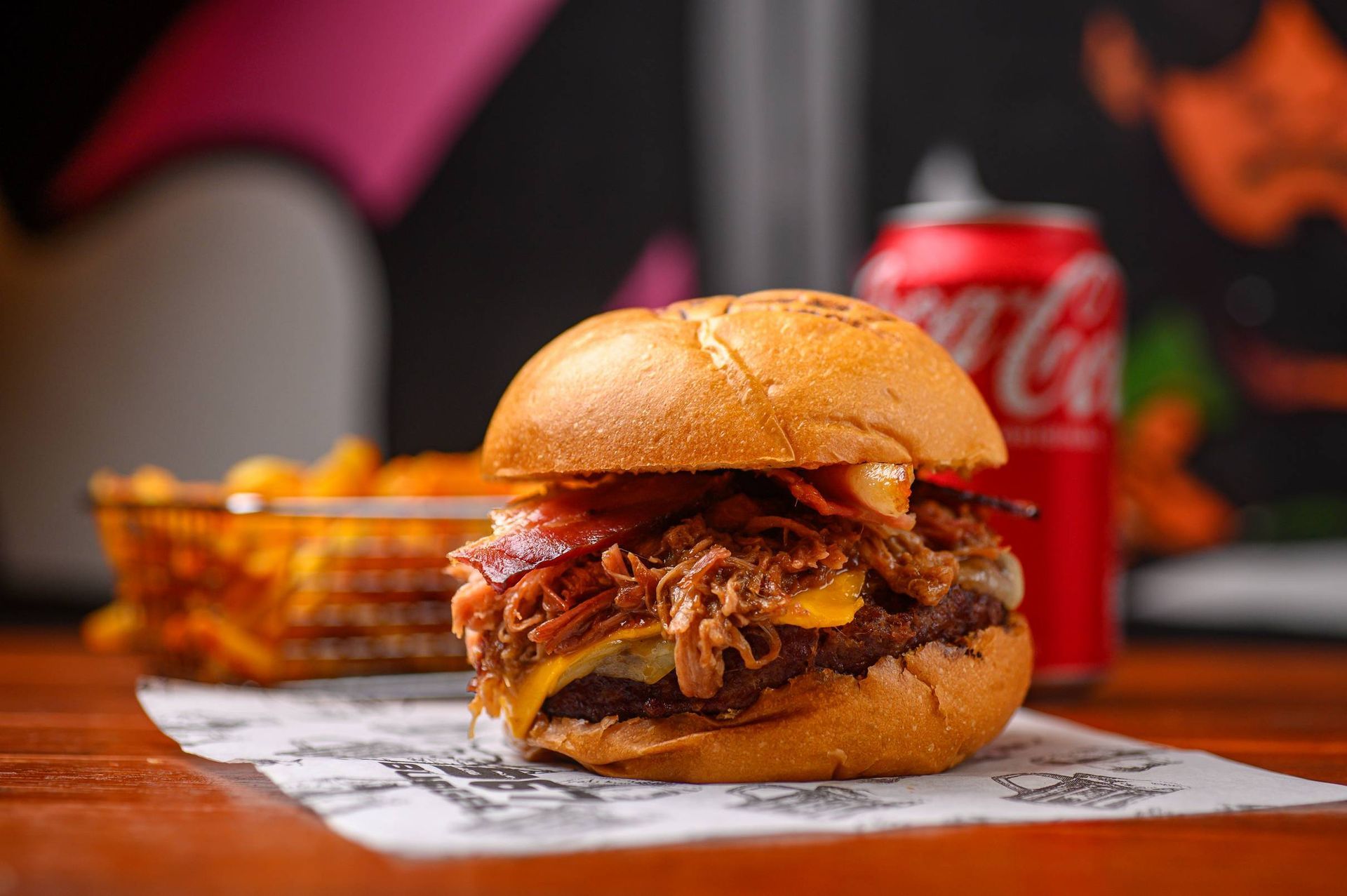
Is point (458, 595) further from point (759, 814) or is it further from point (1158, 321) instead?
point (1158, 321)

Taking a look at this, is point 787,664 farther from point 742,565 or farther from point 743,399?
point 743,399

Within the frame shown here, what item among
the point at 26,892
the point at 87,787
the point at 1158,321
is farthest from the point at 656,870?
the point at 1158,321

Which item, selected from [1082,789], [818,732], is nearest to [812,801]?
[818,732]

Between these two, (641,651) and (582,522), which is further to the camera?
(582,522)

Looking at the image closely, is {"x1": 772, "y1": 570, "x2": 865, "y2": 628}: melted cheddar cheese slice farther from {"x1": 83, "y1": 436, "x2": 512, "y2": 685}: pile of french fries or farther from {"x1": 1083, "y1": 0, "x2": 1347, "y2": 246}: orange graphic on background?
{"x1": 1083, "y1": 0, "x2": 1347, "y2": 246}: orange graphic on background

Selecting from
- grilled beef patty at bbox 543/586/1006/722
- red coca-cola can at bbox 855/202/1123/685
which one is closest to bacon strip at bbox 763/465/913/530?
grilled beef patty at bbox 543/586/1006/722

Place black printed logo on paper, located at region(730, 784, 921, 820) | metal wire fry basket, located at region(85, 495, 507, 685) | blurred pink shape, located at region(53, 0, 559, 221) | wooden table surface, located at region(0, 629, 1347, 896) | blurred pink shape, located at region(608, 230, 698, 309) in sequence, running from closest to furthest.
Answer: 1. wooden table surface, located at region(0, 629, 1347, 896)
2. black printed logo on paper, located at region(730, 784, 921, 820)
3. metal wire fry basket, located at region(85, 495, 507, 685)
4. blurred pink shape, located at region(608, 230, 698, 309)
5. blurred pink shape, located at region(53, 0, 559, 221)
